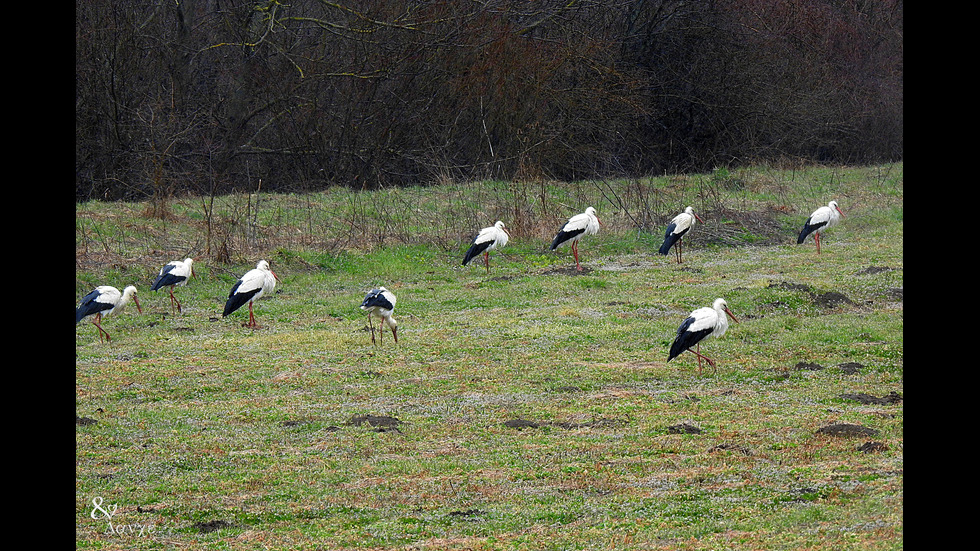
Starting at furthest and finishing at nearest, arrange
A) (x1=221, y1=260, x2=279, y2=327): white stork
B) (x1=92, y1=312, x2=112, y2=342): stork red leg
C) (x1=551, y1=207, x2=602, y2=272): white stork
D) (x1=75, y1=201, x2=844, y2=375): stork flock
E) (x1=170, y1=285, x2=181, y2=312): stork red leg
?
1. (x1=551, y1=207, x2=602, y2=272): white stork
2. (x1=170, y1=285, x2=181, y2=312): stork red leg
3. (x1=221, y1=260, x2=279, y2=327): white stork
4. (x1=92, y1=312, x2=112, y2=342): stork red leg
5. (x1=75, y1=201, x2=844, y2=375): stork flock

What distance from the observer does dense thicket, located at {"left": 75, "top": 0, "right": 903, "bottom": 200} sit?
83.7ft

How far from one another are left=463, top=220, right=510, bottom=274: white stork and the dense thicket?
5198mm

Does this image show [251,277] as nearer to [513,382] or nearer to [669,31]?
[513,382]

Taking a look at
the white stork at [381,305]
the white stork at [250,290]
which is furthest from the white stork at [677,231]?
the white stork at [250,290]

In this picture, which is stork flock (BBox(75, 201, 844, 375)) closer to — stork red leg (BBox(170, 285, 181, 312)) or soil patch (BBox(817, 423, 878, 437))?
stork red leg (BBox(170, 285, 181, 312))

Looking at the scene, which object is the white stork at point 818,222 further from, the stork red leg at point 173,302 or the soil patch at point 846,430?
the soil patch at point 846,430

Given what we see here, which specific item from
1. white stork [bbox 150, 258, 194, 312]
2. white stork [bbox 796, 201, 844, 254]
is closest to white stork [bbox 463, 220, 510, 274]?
white stork [bbox 150, 258, 194, 312]

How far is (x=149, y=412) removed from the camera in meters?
8.66

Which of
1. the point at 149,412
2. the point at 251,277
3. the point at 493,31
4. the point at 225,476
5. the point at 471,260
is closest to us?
the point at 225,476

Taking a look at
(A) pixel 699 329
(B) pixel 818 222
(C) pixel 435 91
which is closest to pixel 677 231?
(B) pixel 818 222

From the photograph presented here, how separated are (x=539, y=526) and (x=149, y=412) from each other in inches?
173

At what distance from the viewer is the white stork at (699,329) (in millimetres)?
9547

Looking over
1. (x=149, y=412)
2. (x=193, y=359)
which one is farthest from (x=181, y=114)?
(x=149, y=412)

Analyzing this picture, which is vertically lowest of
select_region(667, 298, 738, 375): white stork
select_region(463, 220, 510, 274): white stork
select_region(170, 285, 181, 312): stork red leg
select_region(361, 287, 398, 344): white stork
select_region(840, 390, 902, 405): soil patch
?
select_region(170, 285, 181, 312): stork red leg
